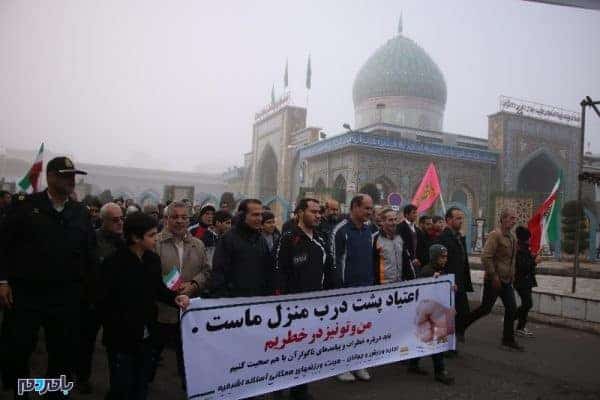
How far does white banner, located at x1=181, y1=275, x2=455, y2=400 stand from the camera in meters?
3.03

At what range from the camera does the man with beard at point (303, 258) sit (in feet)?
11.8

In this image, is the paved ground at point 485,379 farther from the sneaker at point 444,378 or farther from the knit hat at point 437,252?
the knit hat at point 437,252

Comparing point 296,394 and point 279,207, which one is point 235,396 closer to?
point 296,394

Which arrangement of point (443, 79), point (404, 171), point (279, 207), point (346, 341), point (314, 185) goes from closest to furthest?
point (346, 341)
point (279, 207)
point (404, 171)
point (314, 185)
point (443, 79)

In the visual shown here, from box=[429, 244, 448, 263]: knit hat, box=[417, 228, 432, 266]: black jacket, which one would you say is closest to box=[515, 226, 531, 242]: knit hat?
box=[417, 228, 432, 266]: black jacket

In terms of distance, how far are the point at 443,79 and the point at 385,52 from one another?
454 centimetres

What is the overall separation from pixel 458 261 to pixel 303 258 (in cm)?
221

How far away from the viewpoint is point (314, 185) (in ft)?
86.1

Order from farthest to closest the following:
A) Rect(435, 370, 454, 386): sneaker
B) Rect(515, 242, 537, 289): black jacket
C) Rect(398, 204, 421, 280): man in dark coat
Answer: Rect(515, 242, 537, 289): black jacket → Rect(398, 204, 421, 280): man in dark coat → Rect(435, 370, 454, 386): sneaker

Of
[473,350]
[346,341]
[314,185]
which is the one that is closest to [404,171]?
[314,185]

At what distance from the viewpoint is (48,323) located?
288 cm

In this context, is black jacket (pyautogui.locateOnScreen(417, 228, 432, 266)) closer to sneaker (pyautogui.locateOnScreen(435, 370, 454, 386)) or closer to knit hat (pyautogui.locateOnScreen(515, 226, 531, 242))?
knit hat (pyautogui.locateOnScreen(515, 226, 531, 242))

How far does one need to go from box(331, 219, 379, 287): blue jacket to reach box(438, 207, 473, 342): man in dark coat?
50.6 inches

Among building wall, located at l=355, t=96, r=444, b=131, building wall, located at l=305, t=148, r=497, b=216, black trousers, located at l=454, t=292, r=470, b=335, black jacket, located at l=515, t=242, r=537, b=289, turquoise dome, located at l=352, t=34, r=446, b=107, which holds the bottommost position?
black trousers, located at l=454, t=292, r=470, b=335
